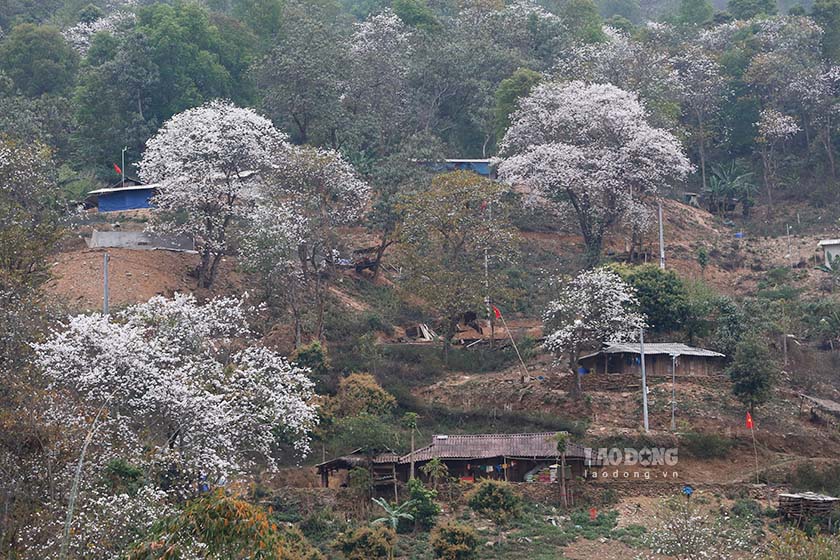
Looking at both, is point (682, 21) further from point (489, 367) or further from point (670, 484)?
point (670, 484)

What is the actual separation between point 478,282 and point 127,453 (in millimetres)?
19705

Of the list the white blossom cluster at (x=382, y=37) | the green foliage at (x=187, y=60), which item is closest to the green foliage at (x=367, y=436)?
the green foliage at (x=187, y=60)

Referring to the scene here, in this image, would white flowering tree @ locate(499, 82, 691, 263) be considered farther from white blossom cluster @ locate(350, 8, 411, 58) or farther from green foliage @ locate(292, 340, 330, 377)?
green foliage @ locate(292, 340, 330, 377)

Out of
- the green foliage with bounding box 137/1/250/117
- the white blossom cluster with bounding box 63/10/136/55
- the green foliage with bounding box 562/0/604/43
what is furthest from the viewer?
the green foliage with bounding box 562/0/604/43

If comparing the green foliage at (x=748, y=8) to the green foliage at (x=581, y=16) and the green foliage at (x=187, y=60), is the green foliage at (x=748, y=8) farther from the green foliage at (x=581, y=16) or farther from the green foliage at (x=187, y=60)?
the green foliage at (x=187, y=60)

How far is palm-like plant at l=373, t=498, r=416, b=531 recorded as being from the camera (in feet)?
104

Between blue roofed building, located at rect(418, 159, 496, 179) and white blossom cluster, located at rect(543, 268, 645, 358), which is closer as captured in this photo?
white blossom cluster, located at rect(543, 268, 645, 358)

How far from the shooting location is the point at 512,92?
5456 centimetres

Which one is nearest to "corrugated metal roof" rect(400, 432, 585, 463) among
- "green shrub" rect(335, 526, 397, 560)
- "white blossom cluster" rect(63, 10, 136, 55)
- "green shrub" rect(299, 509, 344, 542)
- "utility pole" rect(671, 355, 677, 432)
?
"green shrub" rect(299, 509, 344, 542)

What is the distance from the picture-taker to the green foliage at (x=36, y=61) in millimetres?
58469

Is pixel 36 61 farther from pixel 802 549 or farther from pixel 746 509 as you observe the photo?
pixel 802 549

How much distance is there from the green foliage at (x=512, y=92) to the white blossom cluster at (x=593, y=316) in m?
15.2

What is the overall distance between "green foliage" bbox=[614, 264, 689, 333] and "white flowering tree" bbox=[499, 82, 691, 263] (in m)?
4.91

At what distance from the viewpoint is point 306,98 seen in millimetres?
52875
